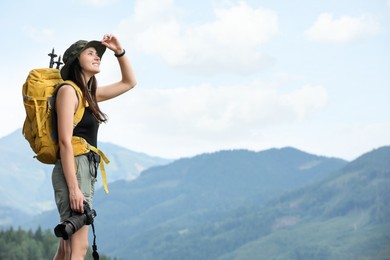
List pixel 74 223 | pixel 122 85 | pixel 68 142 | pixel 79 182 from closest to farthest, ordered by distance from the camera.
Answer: pixel 74 223 < pixel 68 142 < pixel 79 182 < pixel 122 85

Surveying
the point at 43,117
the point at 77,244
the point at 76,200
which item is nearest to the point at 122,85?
the point at 43,117

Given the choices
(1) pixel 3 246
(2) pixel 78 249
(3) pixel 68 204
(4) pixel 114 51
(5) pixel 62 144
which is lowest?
(2) pixel 78 249

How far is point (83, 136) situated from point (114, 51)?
2.78 ft

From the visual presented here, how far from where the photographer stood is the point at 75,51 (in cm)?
557

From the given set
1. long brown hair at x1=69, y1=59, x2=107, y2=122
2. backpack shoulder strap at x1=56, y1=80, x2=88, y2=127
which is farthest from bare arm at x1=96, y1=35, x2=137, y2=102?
backpack shoulder strap at x1=56, y1=80, x2=88, y2=127

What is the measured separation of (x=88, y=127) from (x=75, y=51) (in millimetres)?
628

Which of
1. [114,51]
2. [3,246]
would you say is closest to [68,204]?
[114,51]

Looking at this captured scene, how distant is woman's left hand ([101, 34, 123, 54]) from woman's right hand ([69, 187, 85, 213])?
4.10ft

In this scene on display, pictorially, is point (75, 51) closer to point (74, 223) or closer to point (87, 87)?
point (87, 87)

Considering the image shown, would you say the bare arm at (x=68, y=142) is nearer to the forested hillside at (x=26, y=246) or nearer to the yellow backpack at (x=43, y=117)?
the yellow backpack at (x=43, y=117)

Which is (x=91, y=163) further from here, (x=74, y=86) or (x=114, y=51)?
(x=114, y=51)

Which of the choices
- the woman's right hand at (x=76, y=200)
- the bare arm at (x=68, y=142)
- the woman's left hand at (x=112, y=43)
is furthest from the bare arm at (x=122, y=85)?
the woman's right hand at (x=76, y=200)

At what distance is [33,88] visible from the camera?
5.20 meters

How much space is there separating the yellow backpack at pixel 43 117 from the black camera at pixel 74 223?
19.8 inches
